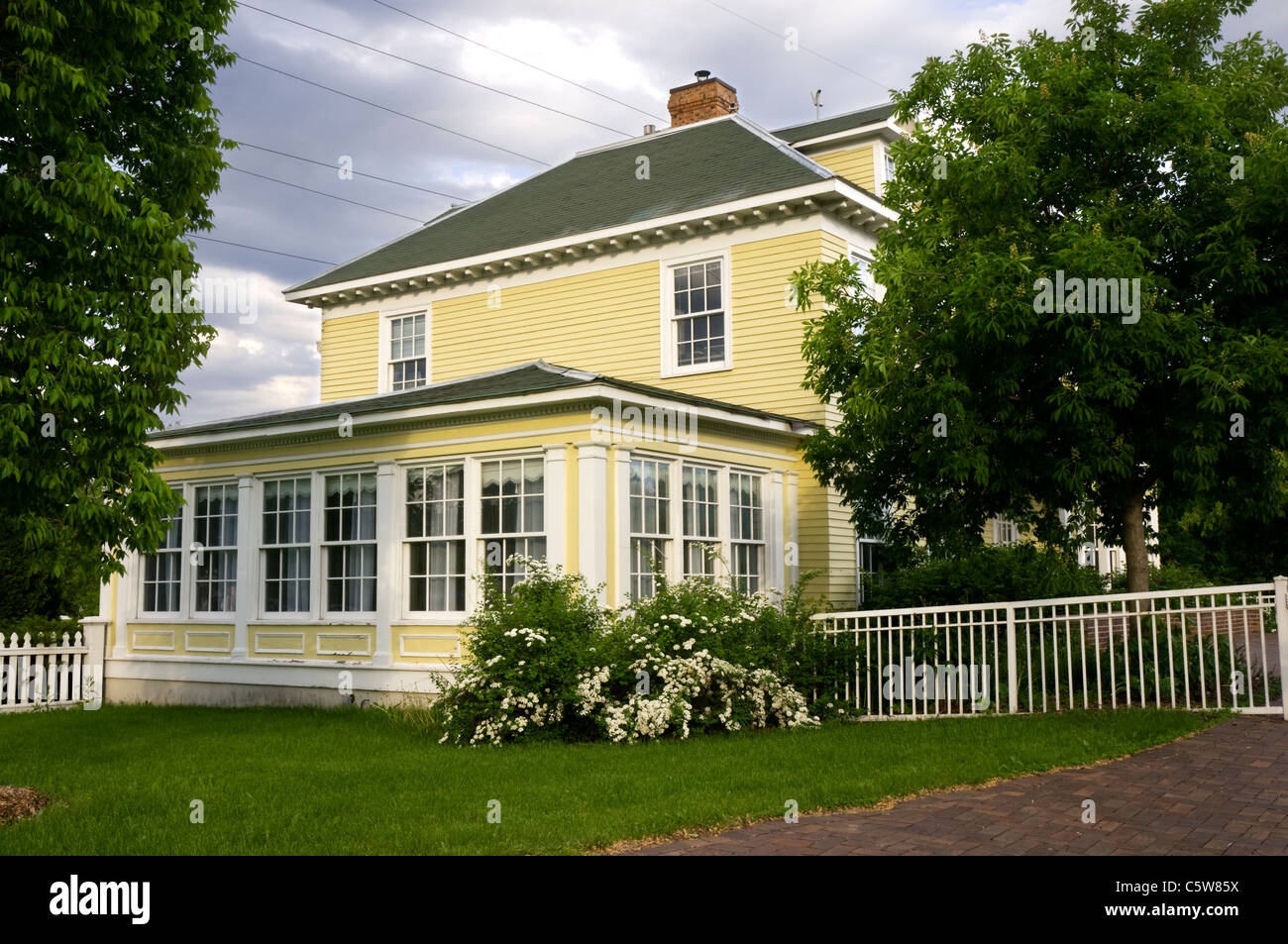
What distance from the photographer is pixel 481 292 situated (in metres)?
22.6

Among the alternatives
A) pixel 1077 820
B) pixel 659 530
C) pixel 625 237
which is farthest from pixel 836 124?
pixel 1077 820

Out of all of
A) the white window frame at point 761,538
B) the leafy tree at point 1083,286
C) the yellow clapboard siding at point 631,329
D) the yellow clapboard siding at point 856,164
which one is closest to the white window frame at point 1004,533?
the yellow clapboard siding at point 856,164

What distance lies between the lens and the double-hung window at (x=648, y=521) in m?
14.4

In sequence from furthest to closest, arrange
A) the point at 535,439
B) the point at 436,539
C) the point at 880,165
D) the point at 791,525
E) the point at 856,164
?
the point at 856,164, the point at 880,165, the point at 791,525, the point at 436,539, the point at 535,439

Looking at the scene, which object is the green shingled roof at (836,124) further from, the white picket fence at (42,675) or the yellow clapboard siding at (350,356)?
the white picket fence at (42,675)

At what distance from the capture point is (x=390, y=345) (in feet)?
78.6

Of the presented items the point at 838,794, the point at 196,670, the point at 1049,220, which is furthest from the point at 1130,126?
the point at 196,670

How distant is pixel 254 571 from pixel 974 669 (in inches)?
420

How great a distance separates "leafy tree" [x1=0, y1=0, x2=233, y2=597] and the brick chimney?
15.3 metres

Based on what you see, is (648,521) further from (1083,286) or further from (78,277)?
(78,277)

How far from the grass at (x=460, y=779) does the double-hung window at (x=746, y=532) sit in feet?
13.4

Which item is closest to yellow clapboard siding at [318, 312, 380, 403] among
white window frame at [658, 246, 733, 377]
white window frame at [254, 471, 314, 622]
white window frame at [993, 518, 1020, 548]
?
white window frame at [254, 471, 314, 622]

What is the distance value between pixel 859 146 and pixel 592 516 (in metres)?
11.2

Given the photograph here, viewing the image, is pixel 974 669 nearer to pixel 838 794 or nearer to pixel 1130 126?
pixel 838 794
